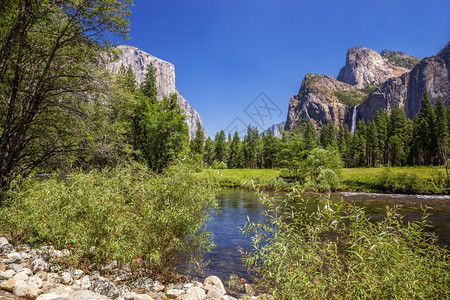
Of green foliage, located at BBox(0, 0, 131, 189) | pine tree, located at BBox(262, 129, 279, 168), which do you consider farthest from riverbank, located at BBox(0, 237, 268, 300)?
pine tree, located at BBox(262, 129, 279, 168)

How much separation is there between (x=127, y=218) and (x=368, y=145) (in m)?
94.0

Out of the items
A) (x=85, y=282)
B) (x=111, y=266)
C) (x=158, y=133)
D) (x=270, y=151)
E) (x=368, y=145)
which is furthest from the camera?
(x=270, y=151)

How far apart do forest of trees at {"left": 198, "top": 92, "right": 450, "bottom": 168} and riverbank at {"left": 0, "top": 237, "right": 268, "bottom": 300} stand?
4657cm

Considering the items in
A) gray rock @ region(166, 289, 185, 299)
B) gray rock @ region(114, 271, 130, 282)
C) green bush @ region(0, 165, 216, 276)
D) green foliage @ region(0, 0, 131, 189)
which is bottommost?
gray rock @ region(166, 289, 185, 299)

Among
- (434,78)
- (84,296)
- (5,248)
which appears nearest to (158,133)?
(5,248)

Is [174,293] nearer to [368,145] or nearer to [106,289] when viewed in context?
[106,289]

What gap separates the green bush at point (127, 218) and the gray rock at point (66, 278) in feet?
1.82

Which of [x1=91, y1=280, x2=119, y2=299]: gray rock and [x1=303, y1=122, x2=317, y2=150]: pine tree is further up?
[x1=303, y1=122, x2=317, y2=150]: pine tree

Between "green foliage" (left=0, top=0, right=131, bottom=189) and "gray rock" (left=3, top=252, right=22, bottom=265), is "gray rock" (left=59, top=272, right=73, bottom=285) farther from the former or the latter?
"green foliage" (left=0, top=0, right=131, bottom=189)

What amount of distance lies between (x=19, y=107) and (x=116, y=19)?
5.74 metres

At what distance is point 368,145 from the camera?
85.3m

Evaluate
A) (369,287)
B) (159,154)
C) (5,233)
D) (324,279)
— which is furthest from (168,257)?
(159,154)

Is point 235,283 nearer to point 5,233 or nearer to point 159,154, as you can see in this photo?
point 5,233

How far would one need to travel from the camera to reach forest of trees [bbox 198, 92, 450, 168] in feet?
190
